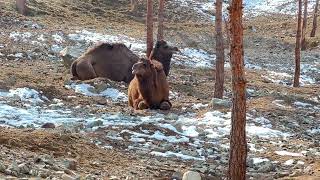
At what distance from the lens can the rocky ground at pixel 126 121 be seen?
335 inches

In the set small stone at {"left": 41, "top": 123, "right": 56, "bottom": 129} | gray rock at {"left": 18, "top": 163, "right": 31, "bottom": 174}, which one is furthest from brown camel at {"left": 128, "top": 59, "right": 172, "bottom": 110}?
gray rock at {"left": 18, "top": 163, "right": 31, "bottom": 174}

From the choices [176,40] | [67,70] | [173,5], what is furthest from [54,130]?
[173,5]

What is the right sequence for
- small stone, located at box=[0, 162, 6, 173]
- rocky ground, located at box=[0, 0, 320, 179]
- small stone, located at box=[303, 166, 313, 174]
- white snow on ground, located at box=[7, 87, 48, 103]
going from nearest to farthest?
small stone, located at box=[0, 162, 6, 173]
rocky ground, located at box=[0, 0, 320, 179]
small stone, located at box=[303, 166, 313, 174]
white snow on ground, located at box=[7, 87, 48, 103]

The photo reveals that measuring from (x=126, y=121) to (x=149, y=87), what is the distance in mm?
3040

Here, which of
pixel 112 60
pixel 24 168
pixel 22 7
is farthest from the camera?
pixel 22 7

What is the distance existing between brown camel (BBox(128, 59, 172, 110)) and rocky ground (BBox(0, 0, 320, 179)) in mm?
651

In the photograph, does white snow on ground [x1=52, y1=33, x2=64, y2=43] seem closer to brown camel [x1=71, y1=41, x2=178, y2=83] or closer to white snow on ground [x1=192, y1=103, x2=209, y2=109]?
brown camel [x1=71, y1=41, x2=178, y2=83]

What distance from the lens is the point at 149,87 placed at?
1534 centimetres

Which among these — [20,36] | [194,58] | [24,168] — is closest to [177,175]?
[24,168]

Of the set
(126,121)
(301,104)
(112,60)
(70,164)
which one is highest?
(112,60)

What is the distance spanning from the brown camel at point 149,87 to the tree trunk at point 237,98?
7.29 m

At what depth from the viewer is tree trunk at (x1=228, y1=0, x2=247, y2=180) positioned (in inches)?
302

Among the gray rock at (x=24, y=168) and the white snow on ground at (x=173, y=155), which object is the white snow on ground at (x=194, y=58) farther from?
the gray rock at (x=24, y=168)

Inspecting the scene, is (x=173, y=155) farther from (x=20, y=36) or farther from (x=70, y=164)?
(x=20, y=36)
